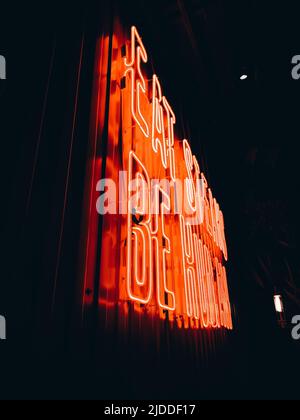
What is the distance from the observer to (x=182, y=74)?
178 inches

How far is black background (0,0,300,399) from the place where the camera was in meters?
1.17

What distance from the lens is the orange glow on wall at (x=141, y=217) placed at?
158cm

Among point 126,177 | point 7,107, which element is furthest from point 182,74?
point 7,107

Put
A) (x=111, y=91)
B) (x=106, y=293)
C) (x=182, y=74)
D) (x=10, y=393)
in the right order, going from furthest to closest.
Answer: (x=182, y=74)
(x=111, y=91)
(x=106, y=293)
(x=10, y=393)

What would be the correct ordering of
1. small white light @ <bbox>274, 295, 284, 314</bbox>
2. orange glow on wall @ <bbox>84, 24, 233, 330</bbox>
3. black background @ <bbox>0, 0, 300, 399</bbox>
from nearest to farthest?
black background @ <bbox>0, 0, 300, 399</bbox> → orange glow on wall @ <bbox>84, 24, 233, 330</bbox> → small white light @ <bbox>274, 295, 284, 314</bbox>

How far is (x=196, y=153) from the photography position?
4770 mm

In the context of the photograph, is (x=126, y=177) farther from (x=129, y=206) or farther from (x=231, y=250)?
(x=231, y=250)

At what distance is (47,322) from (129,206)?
32.3 inches

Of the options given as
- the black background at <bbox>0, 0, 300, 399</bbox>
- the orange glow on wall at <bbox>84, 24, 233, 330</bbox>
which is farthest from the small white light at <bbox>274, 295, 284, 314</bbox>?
the orange glow on wall at <bbox>84, 24, 233, 330</bbox>

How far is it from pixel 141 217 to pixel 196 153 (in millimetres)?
3115

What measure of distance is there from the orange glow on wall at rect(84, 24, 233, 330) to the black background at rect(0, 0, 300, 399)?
208mm

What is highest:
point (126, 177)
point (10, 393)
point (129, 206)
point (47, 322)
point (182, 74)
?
point (182, 74)

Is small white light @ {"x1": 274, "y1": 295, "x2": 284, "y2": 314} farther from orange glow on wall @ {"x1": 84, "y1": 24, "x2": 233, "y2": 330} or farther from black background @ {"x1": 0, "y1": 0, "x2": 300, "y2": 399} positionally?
orange glow on wall @ {"x1": 84, "y1": 24, "x2": 233, "y2": 330}

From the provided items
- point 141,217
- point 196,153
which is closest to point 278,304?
point 196,153
